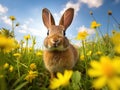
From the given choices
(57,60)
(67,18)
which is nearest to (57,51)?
(57,60)

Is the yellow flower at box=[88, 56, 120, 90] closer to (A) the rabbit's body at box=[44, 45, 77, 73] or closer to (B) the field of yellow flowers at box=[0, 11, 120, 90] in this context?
(B) the field of yellow flowers at box=[0, 11, 120, 90]

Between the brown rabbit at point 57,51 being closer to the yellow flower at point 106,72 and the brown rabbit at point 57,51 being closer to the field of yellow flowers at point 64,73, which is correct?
the field of yellow flowers at point 64,73

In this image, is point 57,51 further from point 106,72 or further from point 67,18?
point 106,72

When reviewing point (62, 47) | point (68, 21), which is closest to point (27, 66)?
point (62, 47)

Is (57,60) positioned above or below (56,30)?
below

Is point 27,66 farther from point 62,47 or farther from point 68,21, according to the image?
point 68,21

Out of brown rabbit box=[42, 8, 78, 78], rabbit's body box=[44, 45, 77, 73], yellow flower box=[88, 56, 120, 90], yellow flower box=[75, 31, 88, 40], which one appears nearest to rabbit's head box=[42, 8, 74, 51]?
brown rabbit box=[42, 8, 78, 78]

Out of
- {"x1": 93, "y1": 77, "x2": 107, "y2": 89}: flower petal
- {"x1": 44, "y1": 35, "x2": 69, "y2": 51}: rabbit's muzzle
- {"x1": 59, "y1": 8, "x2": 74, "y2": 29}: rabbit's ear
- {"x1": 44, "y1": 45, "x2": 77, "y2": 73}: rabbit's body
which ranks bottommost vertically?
{"x1": 93, "y1": 77, "x2": 107, "y2": 89}: flower petal

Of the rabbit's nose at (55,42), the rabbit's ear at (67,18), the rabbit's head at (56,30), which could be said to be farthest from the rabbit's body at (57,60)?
the rabbit's ear at (67,18)

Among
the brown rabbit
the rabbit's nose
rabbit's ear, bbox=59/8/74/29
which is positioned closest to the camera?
the rabbit's nose
